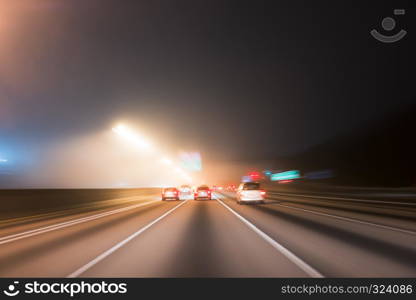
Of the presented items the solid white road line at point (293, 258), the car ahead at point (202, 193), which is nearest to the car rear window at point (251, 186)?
the car ahead at point (202, 193)

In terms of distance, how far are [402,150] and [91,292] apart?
79.5 m

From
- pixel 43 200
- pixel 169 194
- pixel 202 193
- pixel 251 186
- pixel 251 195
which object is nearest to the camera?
pixel 43 200

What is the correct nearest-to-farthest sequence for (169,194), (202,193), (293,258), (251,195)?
(293,258) < (251,195) < (169,194) < (202,193)

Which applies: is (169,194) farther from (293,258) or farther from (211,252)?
(293,258)

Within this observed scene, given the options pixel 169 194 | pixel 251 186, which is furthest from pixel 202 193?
pixel 251 186

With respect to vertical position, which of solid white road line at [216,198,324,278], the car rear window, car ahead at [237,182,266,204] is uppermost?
the car rear window

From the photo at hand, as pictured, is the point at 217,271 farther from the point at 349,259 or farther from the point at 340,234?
the point at 340,234

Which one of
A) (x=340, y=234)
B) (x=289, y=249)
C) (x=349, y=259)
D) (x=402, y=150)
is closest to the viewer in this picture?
(x=349, y=259)

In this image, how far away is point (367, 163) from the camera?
80.1m

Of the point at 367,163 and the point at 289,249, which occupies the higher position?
the point at 367,163

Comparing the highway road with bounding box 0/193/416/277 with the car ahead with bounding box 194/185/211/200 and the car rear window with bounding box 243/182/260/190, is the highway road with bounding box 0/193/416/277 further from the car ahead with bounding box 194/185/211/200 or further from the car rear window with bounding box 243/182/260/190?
the car ahead with bounding box 194/185/211/200

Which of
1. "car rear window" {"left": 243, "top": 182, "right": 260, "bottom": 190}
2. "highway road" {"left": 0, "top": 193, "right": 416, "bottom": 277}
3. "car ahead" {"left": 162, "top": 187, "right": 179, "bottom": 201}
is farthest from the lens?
"car ahead" {"left": 162, "top": 187, "right": 179, "bottom": 201}

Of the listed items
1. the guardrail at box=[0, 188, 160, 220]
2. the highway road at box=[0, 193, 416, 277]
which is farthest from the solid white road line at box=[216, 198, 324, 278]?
the guardrail at box=[0, 188, 160, 220]

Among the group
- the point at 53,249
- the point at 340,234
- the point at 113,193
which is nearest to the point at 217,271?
the point at 53,249
